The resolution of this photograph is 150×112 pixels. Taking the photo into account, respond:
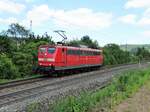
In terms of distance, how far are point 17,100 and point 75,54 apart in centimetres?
1881

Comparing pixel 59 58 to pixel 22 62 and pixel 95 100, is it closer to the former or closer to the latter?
pixel 22 62

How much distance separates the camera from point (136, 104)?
46.8 feet

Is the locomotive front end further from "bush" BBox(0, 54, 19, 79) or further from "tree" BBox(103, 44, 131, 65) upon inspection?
"tree" BBox(103, 44, 131, 65)

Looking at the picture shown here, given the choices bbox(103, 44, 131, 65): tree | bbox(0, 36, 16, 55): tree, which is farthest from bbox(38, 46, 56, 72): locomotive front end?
bbox(103, 44, 131, 65): tree

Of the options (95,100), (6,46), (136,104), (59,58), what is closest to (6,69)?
(6,46)

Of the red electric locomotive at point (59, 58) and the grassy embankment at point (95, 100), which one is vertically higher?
the red electric locomotive at point (59, 58)

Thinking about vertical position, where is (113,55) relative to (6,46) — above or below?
below

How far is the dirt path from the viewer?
43.0 ft

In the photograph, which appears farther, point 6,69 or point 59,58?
point 59,58

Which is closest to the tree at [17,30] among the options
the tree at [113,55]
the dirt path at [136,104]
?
the tree at [113,55]

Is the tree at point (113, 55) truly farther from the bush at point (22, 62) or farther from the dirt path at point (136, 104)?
the dirt path at point (136, 104)

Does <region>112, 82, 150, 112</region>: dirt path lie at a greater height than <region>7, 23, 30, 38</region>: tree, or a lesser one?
lesser

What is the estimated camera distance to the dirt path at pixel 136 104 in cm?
1312

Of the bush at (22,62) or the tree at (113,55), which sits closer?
the bush at (22,62)
